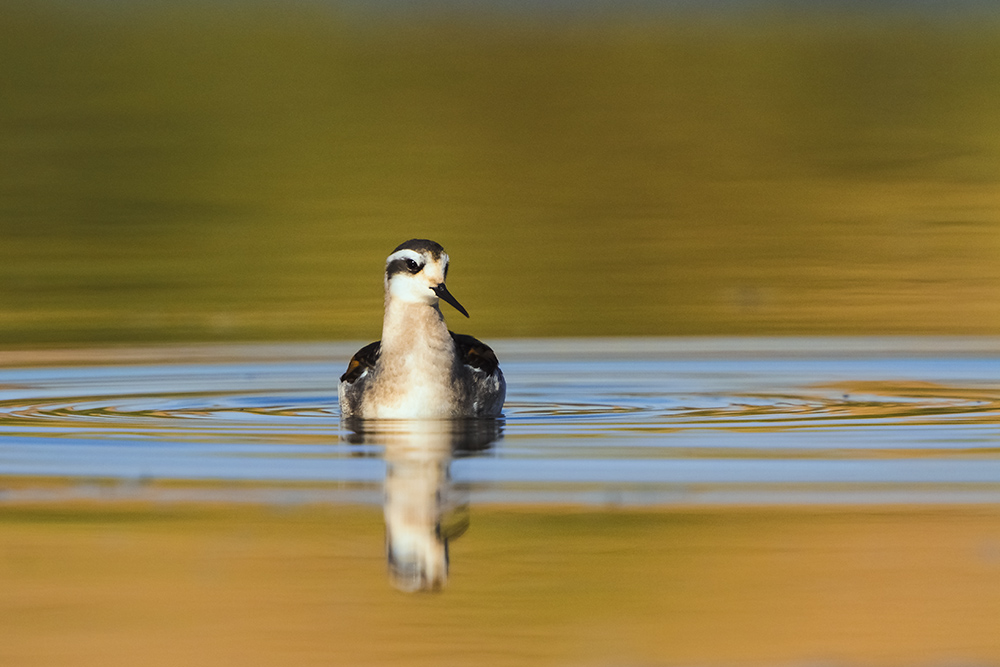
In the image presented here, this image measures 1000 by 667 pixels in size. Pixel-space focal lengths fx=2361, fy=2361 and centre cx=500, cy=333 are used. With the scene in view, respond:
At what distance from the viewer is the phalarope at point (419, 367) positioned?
41.5 feet

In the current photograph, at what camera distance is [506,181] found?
103 ft

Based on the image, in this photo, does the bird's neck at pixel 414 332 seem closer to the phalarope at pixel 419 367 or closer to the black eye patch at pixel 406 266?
the phalarope at pixel 419 367

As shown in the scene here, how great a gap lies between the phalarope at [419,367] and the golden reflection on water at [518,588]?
3080 millimetres

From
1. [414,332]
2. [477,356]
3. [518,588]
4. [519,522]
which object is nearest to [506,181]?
[477,356]

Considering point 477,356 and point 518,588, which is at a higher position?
point 477,356

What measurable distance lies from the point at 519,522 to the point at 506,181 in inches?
877

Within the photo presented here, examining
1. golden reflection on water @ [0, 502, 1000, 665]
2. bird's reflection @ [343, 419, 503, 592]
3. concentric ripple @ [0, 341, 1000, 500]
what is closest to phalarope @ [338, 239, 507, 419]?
bird's reflection @ [343, 419, 503, 592]

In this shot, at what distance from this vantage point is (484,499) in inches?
383

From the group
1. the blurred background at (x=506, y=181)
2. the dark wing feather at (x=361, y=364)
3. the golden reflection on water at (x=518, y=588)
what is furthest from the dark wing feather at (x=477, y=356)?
the golden reflection on water at (x=518, y=588)

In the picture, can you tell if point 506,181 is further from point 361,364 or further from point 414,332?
point 414,332

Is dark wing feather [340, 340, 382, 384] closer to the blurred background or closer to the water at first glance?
the water

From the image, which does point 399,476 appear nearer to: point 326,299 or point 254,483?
point 254,483

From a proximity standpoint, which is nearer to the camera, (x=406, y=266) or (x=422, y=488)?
(x=422, y=488)

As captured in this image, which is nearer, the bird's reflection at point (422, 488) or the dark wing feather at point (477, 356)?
the bird's reflection at point (422, 488)
